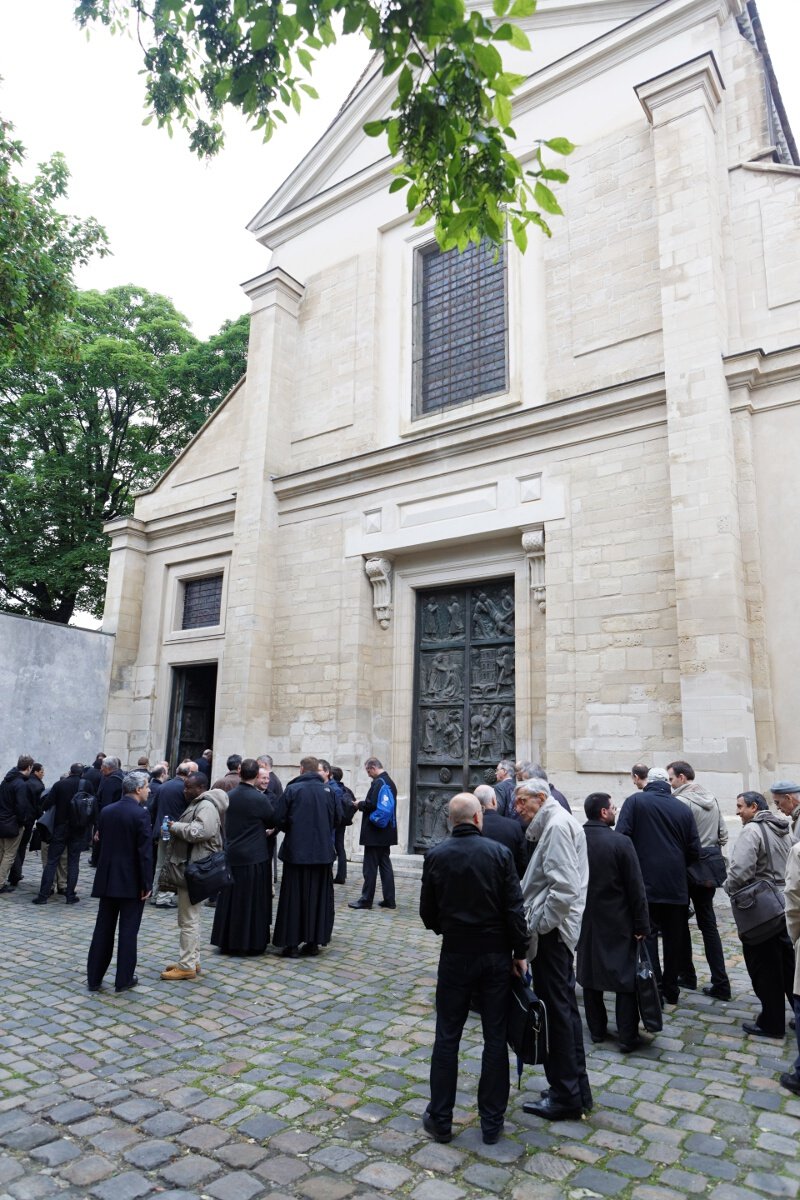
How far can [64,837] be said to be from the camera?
9.46 meters

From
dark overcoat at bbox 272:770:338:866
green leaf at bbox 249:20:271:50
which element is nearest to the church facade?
dark overcoat at bbox 272:770:338:866

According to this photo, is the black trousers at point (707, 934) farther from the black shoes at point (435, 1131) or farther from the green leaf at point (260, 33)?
the green leaf at point (260, 33)

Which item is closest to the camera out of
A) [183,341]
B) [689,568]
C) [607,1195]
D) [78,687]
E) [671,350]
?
[607,1195]

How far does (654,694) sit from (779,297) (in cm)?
550

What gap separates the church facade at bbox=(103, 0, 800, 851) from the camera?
9.78 meters

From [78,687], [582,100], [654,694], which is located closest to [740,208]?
[582,100]

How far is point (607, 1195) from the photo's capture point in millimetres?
3213

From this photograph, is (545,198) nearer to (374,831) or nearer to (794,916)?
(794,916)

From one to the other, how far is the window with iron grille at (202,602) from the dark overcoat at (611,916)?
1252cm

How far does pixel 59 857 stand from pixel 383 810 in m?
4.04

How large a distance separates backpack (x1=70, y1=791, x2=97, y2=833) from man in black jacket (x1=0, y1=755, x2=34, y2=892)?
69cm

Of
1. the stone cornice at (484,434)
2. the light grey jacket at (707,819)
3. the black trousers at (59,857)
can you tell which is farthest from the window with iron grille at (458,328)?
the black trousers at (59,857)

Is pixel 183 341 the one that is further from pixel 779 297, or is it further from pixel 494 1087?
pixel 494 1087

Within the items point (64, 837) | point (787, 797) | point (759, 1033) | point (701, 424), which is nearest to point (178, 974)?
point (64, 837)
